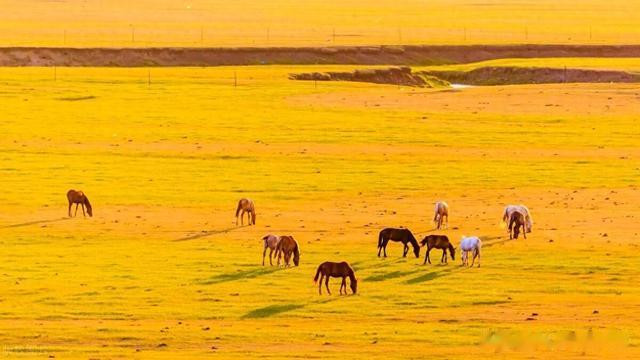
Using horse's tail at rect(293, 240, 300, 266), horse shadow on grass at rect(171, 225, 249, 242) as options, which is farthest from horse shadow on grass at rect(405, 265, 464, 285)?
horse shadow on grass at rect(171, 225, 249, 242)

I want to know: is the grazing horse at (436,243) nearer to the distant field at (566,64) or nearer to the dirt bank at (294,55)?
the distant field at (566,64)

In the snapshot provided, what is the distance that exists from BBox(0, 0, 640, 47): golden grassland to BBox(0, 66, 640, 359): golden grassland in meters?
31.5

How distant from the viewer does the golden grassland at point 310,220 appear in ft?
101

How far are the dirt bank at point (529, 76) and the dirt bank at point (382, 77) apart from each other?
149 cm

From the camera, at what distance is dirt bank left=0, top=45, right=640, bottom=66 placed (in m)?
99.1

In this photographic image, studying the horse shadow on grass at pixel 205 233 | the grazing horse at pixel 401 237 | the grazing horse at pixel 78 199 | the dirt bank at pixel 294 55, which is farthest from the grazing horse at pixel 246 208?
the dirt bank at pixel 294 55

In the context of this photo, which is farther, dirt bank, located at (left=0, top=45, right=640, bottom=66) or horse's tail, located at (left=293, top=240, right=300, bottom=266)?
dirt bank, located at (left=0, top=45, right=640, bottom=66)

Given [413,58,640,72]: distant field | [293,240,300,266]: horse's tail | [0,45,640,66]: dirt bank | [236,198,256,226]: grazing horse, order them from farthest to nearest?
[0,45,640,66]: dirt bank, [413,58,640,72]: distant field, [236,198,256,226]: grazing horse, [293,240,300,266]: horse's tail

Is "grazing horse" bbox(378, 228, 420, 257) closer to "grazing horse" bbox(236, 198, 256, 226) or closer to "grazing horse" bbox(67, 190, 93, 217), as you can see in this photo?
"grazing horse" bbox(236, 198, 256, 226)

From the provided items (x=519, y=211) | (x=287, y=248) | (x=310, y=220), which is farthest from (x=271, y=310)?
(x=310, y=220)

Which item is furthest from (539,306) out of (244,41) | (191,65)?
(244,41)

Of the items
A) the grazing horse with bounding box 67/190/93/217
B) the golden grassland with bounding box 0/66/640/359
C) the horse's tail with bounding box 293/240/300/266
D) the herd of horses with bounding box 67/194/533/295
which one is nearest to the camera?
the golden grassland with bounding box 0/66/640/359

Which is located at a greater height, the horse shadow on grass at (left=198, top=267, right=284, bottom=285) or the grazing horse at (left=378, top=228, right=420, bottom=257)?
the grazing horse at (left=378, top=228, right=420, bottom=257)

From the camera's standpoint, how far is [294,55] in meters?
104
